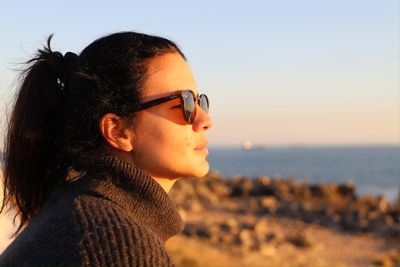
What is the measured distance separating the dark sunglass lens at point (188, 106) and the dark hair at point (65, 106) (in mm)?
196

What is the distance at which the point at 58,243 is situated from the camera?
6.59ft

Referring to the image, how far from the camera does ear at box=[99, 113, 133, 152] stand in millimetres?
2477

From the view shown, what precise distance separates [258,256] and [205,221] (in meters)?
4.53

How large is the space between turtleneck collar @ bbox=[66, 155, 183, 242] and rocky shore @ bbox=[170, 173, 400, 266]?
9.89 metres

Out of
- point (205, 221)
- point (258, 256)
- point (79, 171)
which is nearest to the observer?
point (79, 171)

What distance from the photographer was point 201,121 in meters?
2.68

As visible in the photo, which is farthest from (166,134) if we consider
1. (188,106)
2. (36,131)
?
(36,131)

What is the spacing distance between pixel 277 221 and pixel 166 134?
16.6m

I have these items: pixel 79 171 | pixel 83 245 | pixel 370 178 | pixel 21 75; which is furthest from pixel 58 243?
pixel 370 178

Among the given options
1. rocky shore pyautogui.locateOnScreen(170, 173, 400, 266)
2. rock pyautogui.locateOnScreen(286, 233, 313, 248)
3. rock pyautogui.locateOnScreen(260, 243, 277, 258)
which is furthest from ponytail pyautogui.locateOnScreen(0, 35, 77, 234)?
rock pyautogui.locateOnScreen(286, 233, 313, 248)

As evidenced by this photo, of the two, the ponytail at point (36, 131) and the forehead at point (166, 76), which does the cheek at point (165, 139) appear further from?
the ponytail at point (36, 131)

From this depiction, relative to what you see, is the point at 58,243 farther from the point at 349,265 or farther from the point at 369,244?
the point at 369,244

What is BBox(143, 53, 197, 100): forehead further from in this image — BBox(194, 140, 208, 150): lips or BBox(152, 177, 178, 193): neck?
BBox(152, 177, 178, 193): neck

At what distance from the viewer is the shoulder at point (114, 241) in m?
1.95
